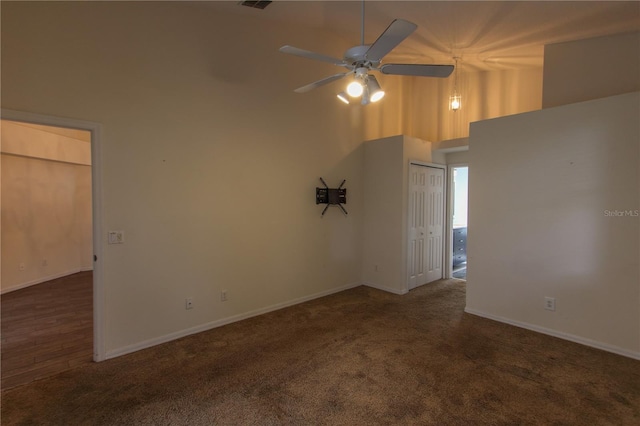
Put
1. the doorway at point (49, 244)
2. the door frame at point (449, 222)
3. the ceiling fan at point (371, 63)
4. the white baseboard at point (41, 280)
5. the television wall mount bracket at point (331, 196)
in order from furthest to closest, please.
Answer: the door frame at point (449, 222) < the white baseboard at point (41, 280) < the television wall mount bracket at point (331, 196) < the doorway at point (49, 244) < the ceiling fan at point (371, 63)

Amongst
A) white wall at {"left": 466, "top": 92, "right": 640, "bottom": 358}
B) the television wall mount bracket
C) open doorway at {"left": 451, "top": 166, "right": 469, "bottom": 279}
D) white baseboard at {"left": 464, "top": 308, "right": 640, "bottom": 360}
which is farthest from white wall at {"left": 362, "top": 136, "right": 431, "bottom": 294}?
open doorway at {"left": 451, "top": 166, "right": 469, "bottom": 279}

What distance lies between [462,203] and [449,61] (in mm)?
3170

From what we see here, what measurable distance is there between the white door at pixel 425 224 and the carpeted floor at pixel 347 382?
1.56 metres

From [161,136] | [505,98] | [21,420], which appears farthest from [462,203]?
[21,420]

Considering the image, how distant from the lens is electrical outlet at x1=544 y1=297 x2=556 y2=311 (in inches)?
132

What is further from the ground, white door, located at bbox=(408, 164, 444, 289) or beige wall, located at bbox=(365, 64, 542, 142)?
beige wall, located at bbox=(365, 64, 542, 142)

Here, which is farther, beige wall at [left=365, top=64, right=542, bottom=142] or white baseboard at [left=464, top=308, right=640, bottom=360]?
beige wall at [left=365, top=64, right=542, bottom=142]

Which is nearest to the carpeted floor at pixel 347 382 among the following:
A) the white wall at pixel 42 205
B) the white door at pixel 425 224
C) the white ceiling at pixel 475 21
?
the white door at pixel 425 224

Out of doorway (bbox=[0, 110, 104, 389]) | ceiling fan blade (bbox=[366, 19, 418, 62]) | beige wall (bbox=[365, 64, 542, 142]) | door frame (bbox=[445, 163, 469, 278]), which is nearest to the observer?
ceiling fan blade (bbox=[366, 19, 418, 62])

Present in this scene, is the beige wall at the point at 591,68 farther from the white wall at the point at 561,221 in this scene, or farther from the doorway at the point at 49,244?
the doorway at the point at 49,244

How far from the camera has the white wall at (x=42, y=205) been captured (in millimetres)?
4941

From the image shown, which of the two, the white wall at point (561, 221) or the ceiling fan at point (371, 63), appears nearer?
the ceiling fan at point (371, 63)

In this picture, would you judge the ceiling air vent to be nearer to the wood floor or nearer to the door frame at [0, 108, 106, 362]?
the door frame at [0, 108, 106, 362]

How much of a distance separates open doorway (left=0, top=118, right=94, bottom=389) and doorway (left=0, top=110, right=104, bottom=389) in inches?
0.4
